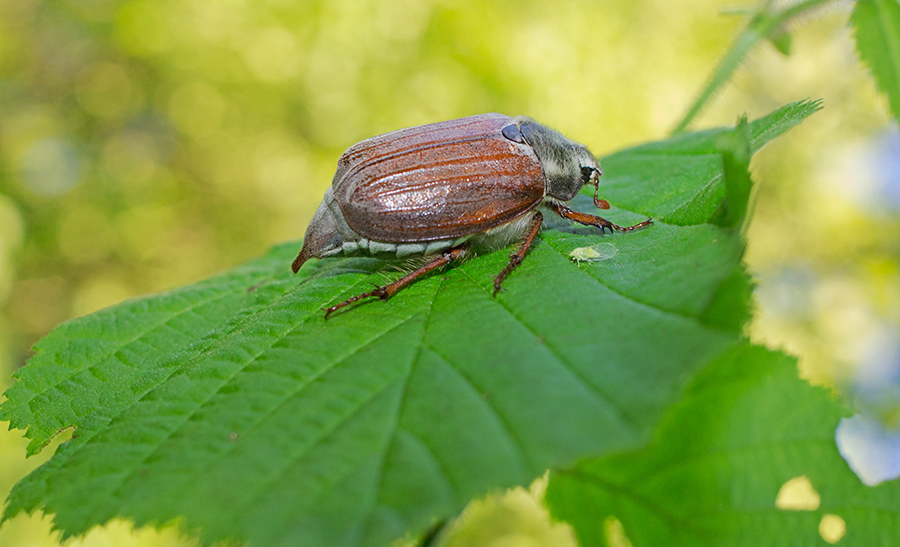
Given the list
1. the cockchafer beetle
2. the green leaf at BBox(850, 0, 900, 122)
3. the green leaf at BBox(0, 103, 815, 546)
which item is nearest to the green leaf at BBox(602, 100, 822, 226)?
the green leaf at BBox(0, 103, 815, 546)

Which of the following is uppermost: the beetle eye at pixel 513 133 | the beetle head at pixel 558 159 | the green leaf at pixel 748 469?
the beetle eye at pixel 513 133

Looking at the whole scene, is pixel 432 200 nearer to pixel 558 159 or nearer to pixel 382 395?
pixel 558 159

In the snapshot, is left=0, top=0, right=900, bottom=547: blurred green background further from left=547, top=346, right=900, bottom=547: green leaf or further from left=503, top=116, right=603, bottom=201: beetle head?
left=547, top=346, right=900, bottom=547: green leaf

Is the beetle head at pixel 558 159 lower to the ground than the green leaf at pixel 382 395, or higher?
higher

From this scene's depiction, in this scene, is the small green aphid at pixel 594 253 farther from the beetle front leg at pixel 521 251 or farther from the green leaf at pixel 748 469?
the green leaf at pixel 748 469

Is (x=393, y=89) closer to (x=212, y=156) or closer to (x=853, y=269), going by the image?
(x=212, y=156)

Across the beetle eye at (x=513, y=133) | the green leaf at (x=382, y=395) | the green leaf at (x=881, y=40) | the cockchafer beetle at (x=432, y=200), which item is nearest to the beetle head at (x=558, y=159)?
the beetle eye at (x=513, y=133)

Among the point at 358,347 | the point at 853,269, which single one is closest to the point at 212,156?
the point at 358,347
